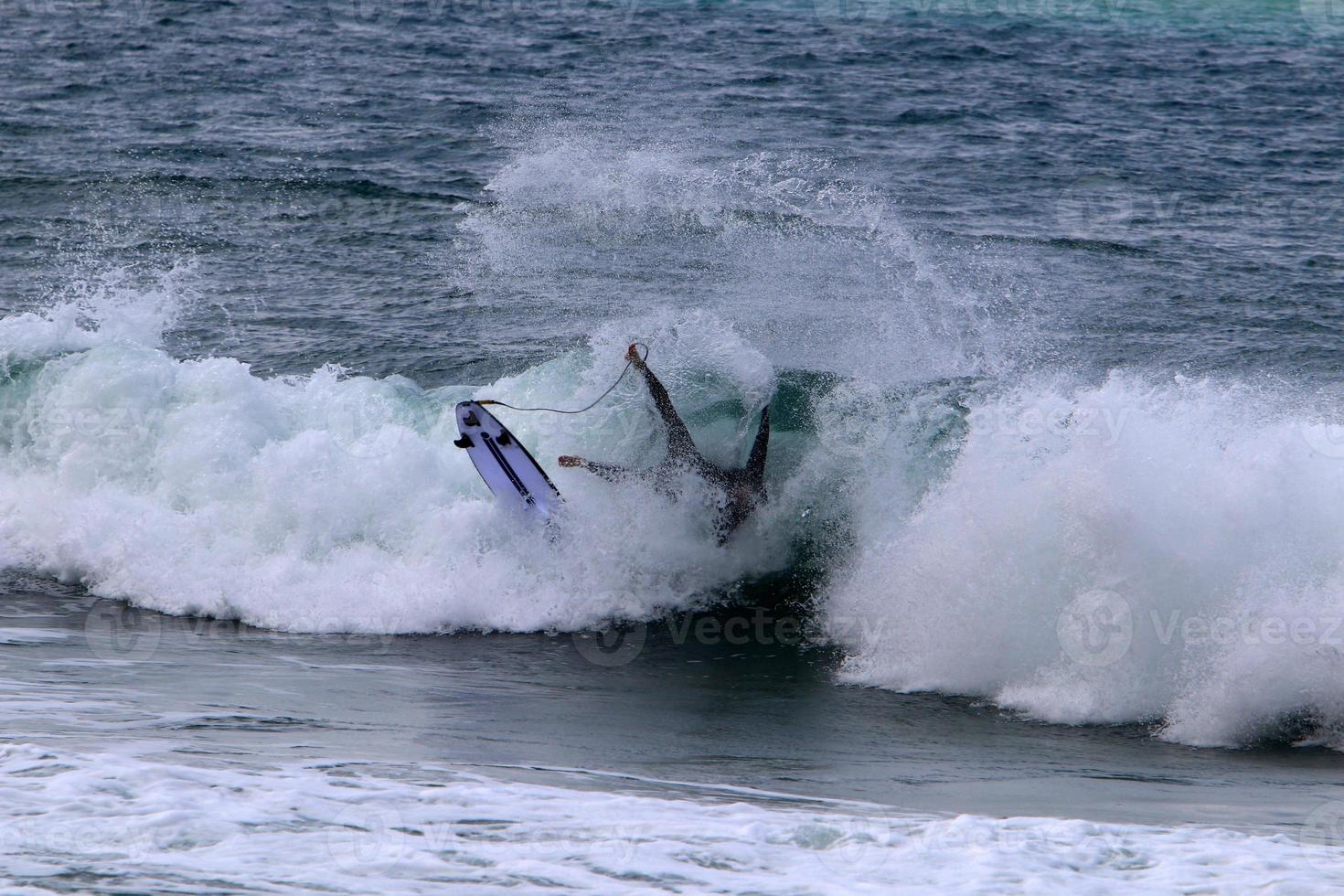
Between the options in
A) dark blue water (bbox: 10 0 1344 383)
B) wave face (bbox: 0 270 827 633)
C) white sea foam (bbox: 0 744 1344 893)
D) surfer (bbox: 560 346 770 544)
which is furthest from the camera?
dark blue water (bbox: 10 0 1344 383)

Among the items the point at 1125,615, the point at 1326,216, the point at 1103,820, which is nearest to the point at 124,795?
the point at 1103,820

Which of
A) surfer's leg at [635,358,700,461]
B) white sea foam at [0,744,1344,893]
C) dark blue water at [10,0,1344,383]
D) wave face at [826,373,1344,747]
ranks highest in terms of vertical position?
dark blue water at [10,0,1344,383]

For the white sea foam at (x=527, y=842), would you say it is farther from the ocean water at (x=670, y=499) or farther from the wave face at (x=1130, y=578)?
the wave face at (x=1130, y=578)

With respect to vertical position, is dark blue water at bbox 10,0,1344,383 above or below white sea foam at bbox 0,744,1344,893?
above

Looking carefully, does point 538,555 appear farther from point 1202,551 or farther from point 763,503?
point 1202,551

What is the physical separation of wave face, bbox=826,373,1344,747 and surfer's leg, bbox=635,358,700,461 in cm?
174

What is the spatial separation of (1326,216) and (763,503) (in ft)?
37.5

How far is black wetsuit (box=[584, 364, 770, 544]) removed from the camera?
10883 mm

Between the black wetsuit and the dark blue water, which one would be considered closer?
the black wetsuit

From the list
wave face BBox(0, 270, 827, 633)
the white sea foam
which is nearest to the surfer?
wave face BBox(0, 270, 827, 633)

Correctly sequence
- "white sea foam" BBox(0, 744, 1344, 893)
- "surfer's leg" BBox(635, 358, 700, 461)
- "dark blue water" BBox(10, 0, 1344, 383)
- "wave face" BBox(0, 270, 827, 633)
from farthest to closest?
"dark blue water" BBox(10, 0, 1344, 383) < "surfer's leg" BBox(635, 358, 700, 461) < "wave face" BBox(0, 270, 827, 633) < "white sea foam" BBox(0, 744, 1344, 893)

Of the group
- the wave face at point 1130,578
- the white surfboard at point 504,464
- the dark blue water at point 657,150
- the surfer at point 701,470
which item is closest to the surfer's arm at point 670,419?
the surfer at point 701,470

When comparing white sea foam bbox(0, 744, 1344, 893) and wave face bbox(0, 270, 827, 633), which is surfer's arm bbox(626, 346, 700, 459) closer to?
wave face bbox(0, 270, 827, 633)

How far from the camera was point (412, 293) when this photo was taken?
55.1 feet
